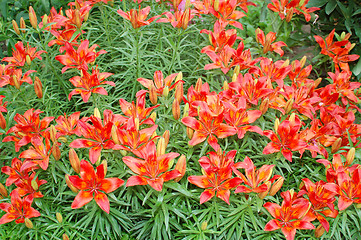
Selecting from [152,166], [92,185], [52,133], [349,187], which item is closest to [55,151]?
[52,133]

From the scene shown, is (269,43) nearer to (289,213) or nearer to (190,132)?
(190,132)

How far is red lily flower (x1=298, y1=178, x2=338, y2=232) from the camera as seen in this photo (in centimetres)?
176

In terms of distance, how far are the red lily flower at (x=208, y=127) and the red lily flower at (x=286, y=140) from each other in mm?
246

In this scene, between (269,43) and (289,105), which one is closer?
(289,105)

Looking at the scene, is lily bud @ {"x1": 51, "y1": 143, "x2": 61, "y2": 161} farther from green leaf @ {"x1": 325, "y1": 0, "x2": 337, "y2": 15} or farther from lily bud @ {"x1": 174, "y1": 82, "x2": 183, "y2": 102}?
green leaf @ {"x1": 325, "y1": 0, "x2": 337, "y2": 15}

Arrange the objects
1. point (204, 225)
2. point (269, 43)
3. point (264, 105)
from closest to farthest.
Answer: point (204, 225)
point (264, 105)
point (269, 43)

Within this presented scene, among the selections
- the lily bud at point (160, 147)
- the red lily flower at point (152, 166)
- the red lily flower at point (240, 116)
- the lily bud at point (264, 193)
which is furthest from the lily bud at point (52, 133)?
the lily bud at point (264, 193)

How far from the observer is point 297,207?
1716 mm

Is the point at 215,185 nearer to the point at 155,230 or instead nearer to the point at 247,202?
the point at 247,202

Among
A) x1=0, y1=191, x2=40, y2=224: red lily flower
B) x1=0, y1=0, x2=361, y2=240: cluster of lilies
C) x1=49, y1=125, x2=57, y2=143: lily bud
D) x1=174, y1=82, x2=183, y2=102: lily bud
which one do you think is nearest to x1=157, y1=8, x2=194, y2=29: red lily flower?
x1=0, y1=0, x2=361, y2=240: cluster of lilies

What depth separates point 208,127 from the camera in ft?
6.02

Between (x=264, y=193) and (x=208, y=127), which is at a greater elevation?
(x=208, y=127)

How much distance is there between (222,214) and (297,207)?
0.44m

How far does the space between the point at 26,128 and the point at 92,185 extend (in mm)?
656
